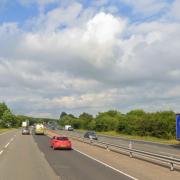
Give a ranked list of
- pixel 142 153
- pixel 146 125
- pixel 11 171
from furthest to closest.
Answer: pixel 146 125 < pixel 142 153 < pixel 11 171

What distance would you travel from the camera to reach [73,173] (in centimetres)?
1861

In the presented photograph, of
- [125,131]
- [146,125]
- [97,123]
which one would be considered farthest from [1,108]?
[146,125]

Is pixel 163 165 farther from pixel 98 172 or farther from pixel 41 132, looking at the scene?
pixel 41 132

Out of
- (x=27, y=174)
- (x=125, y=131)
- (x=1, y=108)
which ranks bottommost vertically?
(x=27, y=174)

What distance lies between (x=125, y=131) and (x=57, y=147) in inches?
2286

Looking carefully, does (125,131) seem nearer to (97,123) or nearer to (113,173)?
(97,123)

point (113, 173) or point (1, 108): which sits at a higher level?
point (1, 108)

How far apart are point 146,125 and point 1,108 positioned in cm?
13055

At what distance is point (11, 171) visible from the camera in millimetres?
18938

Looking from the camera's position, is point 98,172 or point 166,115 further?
point 166,115

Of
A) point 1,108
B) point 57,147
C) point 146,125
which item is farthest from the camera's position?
point 1,108

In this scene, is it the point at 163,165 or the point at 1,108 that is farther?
the point at 1,108

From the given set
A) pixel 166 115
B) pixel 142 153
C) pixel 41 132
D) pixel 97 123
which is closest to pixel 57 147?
pixel 142 153

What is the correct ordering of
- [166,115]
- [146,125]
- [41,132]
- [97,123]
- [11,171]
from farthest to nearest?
[97,123] < [41,132] < [146,125] < [166,115] < [11,171]
